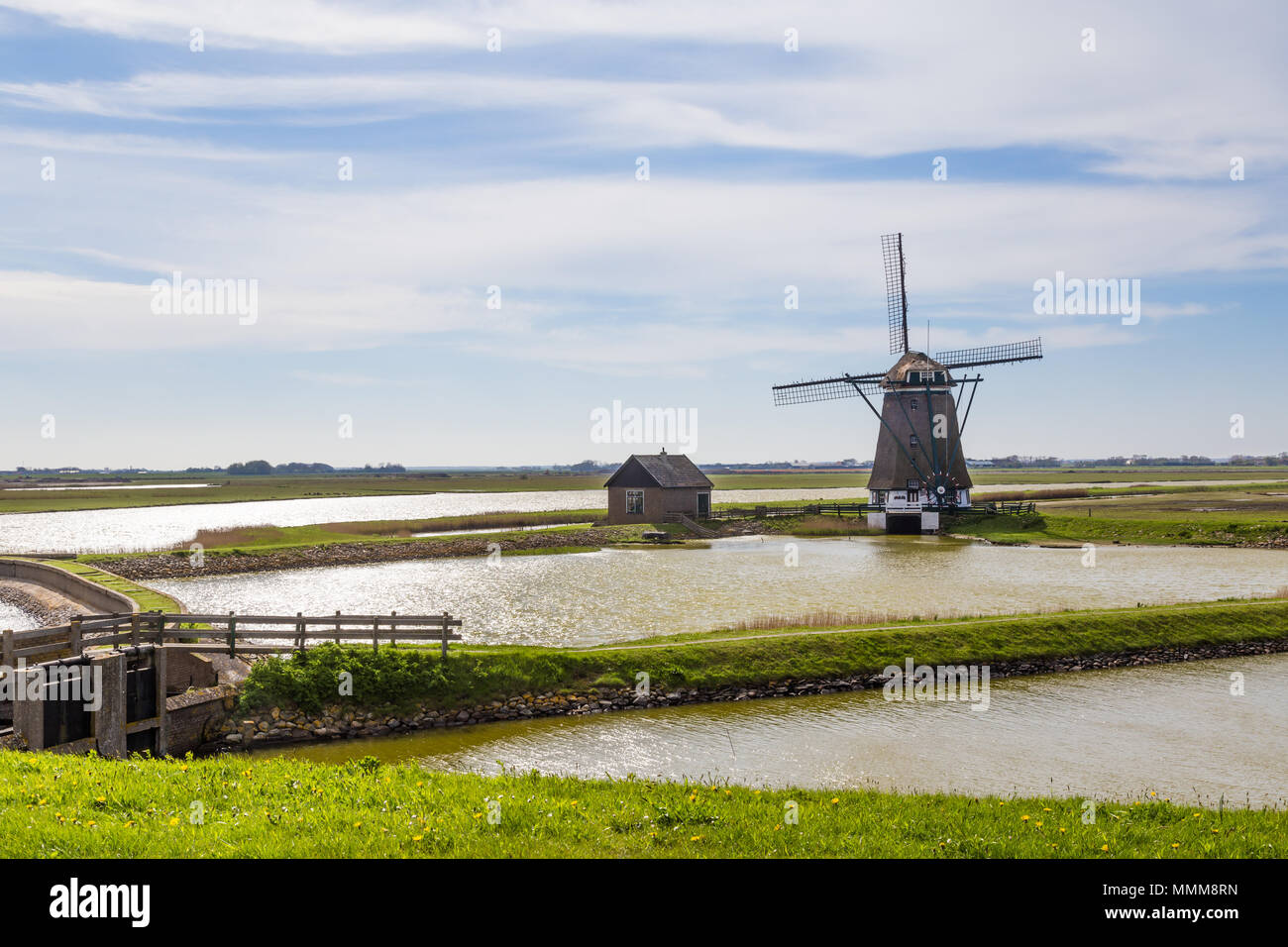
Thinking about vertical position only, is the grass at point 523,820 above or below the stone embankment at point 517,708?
above

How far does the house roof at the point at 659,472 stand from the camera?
75.6 meters

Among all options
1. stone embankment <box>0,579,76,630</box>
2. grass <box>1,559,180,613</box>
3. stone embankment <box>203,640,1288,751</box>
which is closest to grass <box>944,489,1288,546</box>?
stone embankment <box>203,640,1288,751</box>

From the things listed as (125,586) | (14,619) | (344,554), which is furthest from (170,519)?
(125,586)

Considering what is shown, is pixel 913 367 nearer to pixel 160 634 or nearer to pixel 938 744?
pixel 938 744

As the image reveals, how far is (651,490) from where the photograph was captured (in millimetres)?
75562

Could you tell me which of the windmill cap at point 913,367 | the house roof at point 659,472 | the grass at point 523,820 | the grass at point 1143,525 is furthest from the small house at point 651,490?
the grass at point 523,820

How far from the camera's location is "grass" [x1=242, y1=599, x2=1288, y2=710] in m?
21.6

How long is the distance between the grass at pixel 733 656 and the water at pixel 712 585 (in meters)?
3.89

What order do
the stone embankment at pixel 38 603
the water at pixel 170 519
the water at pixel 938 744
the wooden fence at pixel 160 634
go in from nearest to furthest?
the water at pixel 938 744
the wooden fence at pixel 160 634
the stone embankment at pixel 38 603
the water at pixel 170 519

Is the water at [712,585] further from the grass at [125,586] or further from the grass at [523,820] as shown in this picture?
the grass at [523,820]

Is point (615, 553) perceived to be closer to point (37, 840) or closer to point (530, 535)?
point (530, 535)

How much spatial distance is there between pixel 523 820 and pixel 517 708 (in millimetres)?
11535

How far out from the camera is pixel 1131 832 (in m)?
10.9
